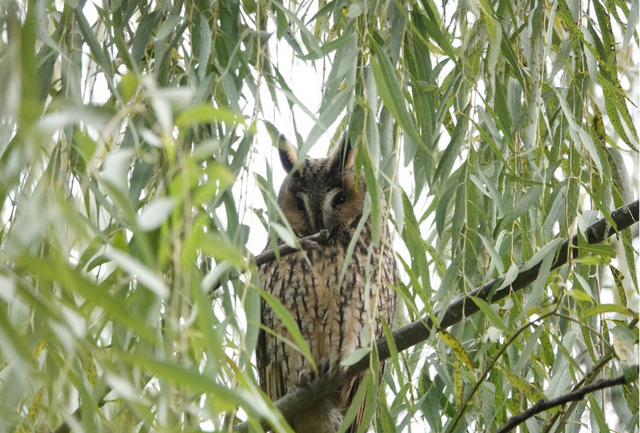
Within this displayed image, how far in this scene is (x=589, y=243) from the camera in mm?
1623

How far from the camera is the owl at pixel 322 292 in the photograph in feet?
8.04

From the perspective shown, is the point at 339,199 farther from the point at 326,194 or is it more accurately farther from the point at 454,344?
the point at 454,344

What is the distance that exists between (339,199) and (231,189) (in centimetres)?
132

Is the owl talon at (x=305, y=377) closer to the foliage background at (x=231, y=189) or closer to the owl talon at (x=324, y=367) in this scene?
the owl talon at (x=324, y=367)

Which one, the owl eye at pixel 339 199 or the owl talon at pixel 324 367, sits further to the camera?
the owl eye at pixel 339 199

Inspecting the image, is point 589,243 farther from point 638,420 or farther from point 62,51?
point 62,51

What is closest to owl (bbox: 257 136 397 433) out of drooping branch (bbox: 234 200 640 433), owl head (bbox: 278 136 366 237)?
owl head (bbox: 278 136 366 237)

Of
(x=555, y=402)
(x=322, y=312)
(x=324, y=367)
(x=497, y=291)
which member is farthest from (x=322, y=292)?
(x=555, y=402)

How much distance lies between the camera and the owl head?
2.53 metres

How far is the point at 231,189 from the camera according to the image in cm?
127

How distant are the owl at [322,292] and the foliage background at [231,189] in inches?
17.6

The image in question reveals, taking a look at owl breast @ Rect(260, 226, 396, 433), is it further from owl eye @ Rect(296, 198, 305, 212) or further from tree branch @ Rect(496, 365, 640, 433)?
tree branch @ Rect(496, 365, 640, 433)

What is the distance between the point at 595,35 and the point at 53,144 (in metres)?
1.18

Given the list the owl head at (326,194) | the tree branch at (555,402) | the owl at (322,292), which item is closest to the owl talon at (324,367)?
the owl at (322,292)
